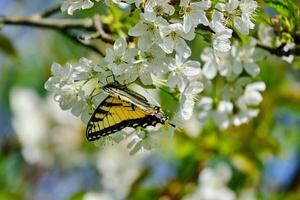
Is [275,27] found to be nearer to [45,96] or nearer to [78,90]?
[78,90]

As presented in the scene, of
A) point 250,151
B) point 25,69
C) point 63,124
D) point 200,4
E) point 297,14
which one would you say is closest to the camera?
point 200,4

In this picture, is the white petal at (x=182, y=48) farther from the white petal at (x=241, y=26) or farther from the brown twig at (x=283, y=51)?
the brown twig at (x=283, y=51)

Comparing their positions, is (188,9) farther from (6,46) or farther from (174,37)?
A: (6,46)

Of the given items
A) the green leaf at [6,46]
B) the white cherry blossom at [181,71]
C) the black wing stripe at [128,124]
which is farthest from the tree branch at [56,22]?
the black wing stripe at [128,124]

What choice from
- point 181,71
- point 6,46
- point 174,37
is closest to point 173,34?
point 174,37

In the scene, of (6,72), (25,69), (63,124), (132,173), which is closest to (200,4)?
(132,173)

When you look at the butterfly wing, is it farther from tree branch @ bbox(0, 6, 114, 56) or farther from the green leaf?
the green leaf
